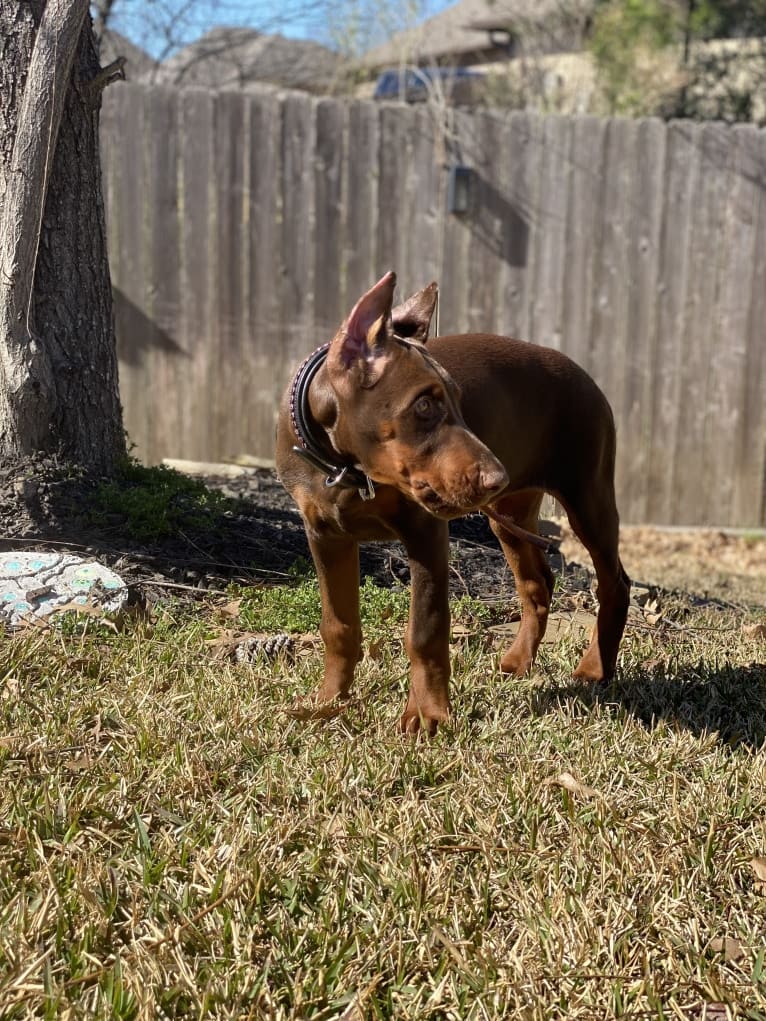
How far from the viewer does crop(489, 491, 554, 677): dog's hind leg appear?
13.8 feet

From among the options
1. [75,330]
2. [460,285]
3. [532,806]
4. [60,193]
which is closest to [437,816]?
[532,806]

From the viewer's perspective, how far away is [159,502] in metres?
5.04

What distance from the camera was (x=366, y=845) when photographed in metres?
2.80

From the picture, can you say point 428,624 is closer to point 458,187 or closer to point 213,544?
point 213,544

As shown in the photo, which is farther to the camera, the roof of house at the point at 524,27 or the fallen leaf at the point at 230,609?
the roof of house at the point at 524,27

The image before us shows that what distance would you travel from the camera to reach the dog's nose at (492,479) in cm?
279

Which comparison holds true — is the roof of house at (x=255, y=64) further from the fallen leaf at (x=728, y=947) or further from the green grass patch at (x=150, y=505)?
the fallen leaf at (x=728, y=947)

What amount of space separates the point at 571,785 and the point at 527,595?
123 centimetres

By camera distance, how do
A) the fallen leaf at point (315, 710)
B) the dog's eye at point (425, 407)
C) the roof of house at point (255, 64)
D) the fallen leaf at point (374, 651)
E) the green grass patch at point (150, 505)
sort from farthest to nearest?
the roof of house at point (255, 64) < the green grass patch at point (150, 505) < the fallen leaf at point (374, 651) < the fallen leaf at point (315, 710) < the dog's eye at point (425, 407)

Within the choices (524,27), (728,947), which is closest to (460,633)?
(728,947)

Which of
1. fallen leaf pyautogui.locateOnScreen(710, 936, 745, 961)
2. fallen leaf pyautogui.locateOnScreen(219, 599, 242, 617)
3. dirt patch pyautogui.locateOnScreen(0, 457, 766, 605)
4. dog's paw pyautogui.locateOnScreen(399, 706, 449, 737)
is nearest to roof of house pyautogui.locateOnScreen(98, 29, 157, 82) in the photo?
dirt patch pyautogui.locateOnScreen(0, 457, 766, 605)

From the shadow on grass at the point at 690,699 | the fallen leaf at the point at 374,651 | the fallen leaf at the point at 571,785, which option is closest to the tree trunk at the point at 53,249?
the fallen leaf at the point at 374,651

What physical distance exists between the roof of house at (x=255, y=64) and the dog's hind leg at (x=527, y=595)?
40.3 feet

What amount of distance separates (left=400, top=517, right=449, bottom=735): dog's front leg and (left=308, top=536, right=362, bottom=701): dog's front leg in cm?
27
